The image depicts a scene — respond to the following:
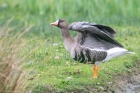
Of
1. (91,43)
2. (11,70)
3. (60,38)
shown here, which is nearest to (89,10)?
(60,38)

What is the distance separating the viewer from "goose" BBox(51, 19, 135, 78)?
9.20 metres

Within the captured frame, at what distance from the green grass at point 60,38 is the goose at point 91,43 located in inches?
17.3

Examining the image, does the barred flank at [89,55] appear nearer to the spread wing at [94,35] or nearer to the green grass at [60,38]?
the spread wing at [94,35]

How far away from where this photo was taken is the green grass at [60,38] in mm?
9164

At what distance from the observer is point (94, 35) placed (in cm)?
952

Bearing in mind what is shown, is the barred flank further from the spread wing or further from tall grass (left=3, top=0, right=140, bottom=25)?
tall grass (left=3, top=0, right=140, bottom=25)

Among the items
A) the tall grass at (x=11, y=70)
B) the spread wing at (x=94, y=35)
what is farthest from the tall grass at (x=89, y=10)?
the tall grass at (x=11, y=70)

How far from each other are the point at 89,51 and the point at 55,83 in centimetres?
82

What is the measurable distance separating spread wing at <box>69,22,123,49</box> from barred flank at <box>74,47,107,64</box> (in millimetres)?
168

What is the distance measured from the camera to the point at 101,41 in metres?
9.58

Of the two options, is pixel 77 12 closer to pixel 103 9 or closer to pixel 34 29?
pixel 103 9

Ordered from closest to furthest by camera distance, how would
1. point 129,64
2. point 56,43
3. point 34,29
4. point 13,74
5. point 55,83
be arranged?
point 13,74 < point 55,83 < point 129,64 < point 56,43 < point 34,29

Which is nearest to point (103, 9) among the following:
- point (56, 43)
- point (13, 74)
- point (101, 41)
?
point (56, 43)

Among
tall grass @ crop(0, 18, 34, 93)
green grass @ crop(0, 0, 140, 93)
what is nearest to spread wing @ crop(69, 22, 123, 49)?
green grass @ crop(0, 0, 140, 93)
